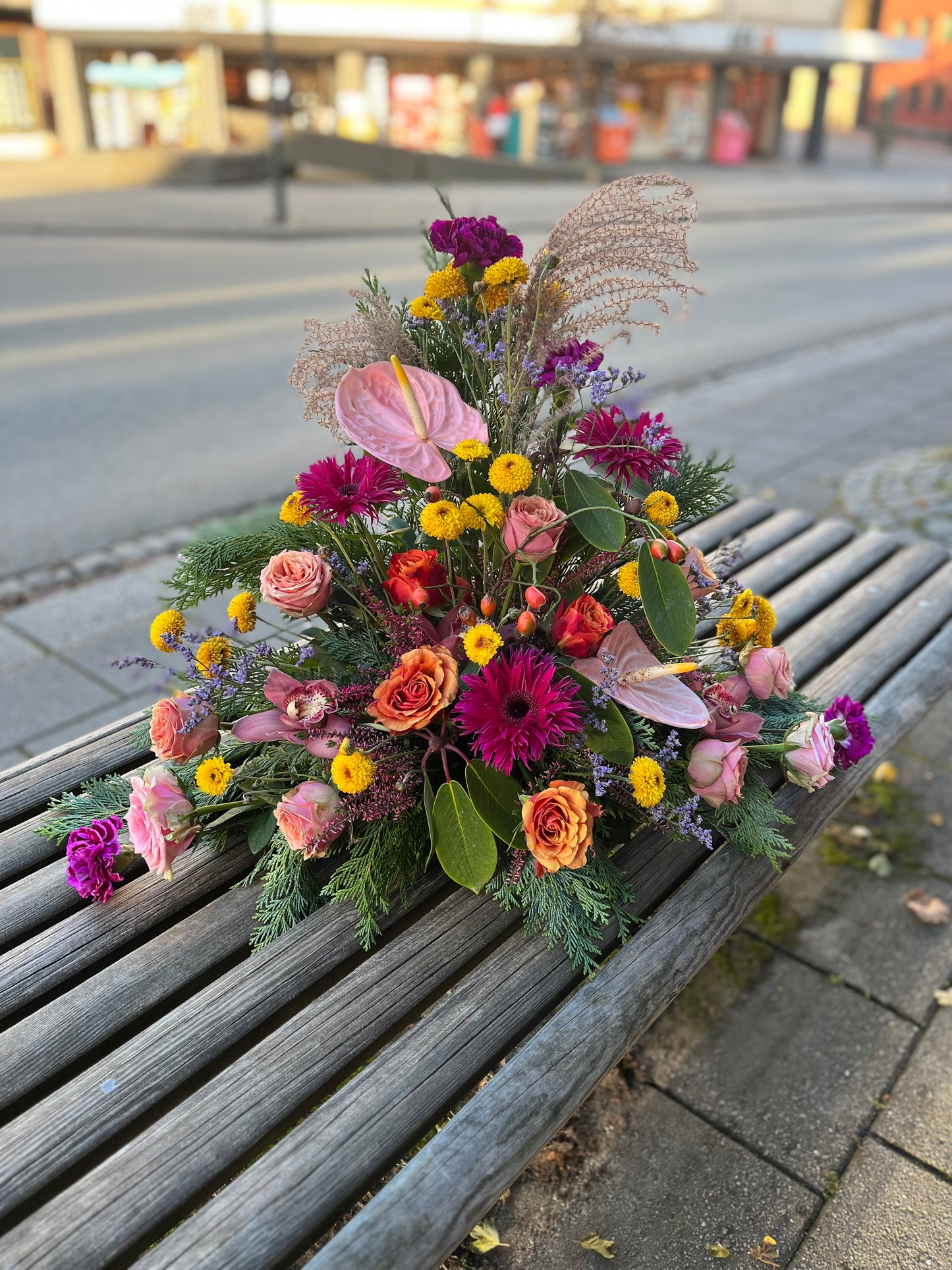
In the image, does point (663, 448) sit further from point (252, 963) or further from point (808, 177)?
point (808, 177)

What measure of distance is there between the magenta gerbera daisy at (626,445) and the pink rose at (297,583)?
436 mm

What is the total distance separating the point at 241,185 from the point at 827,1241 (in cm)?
2078

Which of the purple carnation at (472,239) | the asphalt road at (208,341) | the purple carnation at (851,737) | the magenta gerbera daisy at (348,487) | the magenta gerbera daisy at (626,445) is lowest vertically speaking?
the asphalt road at (208,341)

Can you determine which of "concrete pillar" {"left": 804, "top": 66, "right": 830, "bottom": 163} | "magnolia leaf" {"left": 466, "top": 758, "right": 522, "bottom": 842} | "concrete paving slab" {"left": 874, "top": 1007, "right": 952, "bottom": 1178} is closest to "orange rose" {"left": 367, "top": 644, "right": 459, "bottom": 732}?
"magnolia leaf" {"left": 466, "top": 758, "right": 522, "bottom": 842}

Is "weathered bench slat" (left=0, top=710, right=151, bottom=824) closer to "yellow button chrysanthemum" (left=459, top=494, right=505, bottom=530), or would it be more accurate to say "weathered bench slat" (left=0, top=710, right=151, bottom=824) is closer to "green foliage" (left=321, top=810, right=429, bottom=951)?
"green foliage" (left=321, top=810, right=429, bottom=951)

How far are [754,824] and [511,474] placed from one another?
0.66 m

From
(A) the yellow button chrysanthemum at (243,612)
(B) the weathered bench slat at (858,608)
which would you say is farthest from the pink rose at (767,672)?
(A) the yellow button chrysanthemum at (243,612)

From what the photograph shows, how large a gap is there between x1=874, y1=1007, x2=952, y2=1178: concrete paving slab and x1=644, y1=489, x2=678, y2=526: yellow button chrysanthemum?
4.28 ft

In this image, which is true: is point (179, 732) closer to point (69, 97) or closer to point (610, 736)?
point (610, 736)

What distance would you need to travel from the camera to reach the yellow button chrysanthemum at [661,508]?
149 cm

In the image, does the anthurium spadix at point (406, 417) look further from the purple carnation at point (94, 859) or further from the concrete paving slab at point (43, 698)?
the concrete paving slab at point (43, 698)

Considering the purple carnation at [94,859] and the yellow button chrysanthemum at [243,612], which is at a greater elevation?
the yellow button chrysanthemum at [243,612]

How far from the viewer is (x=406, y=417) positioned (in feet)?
4.74

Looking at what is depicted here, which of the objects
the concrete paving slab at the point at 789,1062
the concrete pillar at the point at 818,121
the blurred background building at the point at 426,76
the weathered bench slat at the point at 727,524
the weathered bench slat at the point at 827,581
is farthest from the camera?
the concrete pillar at the point at 818,121
